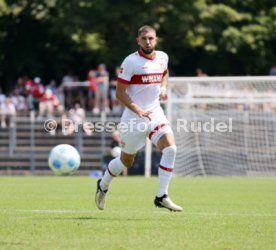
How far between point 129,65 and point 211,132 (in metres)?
14.5

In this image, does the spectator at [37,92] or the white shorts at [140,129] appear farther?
the spectator at [37,92]

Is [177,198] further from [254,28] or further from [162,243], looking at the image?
[254,28]

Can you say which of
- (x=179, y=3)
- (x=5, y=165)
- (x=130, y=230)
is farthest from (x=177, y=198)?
(x=179, y=3)

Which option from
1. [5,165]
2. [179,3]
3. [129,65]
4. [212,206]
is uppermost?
[179,3]

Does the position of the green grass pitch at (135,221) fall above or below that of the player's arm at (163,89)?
below

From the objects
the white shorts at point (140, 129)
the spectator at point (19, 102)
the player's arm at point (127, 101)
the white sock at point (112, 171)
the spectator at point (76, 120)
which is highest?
the player's arm at point (127, 101)

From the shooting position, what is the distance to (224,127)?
25.0 meters

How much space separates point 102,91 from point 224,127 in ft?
16.9

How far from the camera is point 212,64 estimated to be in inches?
1326

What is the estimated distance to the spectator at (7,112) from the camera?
→ 95.1ft

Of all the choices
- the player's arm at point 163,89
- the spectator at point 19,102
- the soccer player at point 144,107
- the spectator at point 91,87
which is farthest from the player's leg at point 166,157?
the spectator at point 19,102

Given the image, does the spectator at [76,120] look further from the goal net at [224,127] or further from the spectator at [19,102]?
the goal net at [224,127]

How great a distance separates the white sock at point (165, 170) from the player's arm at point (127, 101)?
0.52m

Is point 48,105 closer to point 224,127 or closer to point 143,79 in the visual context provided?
point 224,127
